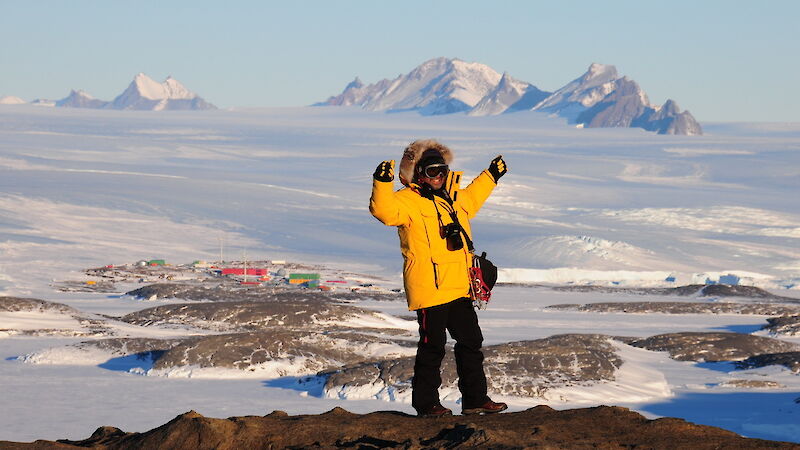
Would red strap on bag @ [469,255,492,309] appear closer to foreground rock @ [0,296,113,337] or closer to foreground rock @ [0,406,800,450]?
foreground rock @ [0,406,800,450]

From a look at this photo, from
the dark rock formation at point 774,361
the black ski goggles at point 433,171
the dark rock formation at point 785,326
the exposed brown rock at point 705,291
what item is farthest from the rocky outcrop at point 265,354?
the exposed brown rock at point 705,291

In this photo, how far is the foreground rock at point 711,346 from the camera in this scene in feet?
114

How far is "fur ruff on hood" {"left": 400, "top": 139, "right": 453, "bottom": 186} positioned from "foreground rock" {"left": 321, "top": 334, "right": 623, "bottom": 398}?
631 inches

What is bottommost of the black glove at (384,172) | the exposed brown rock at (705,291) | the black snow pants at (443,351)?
the exposed brown rock at (705,291)

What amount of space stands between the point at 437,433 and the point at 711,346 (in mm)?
28239

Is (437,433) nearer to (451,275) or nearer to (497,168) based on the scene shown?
(451,275)

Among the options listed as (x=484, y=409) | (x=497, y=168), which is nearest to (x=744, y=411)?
(x=484, y=409)

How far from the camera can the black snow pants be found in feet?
32.1

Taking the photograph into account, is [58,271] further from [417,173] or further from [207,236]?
[417,173]

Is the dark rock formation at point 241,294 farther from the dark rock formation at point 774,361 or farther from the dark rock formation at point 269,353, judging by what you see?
the dark rock formation at point 774,361

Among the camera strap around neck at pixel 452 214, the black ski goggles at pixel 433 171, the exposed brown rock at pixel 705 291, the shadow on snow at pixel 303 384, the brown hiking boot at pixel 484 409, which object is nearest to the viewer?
the camera strap around neck at pixel 452 214

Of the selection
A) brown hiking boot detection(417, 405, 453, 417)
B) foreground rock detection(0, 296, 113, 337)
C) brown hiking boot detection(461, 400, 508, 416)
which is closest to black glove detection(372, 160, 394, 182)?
brown hiking boot detection(417, 405, 453, 417)

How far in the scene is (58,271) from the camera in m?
86.2

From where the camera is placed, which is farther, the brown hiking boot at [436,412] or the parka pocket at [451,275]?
the brown hiking boot at [436,412]
